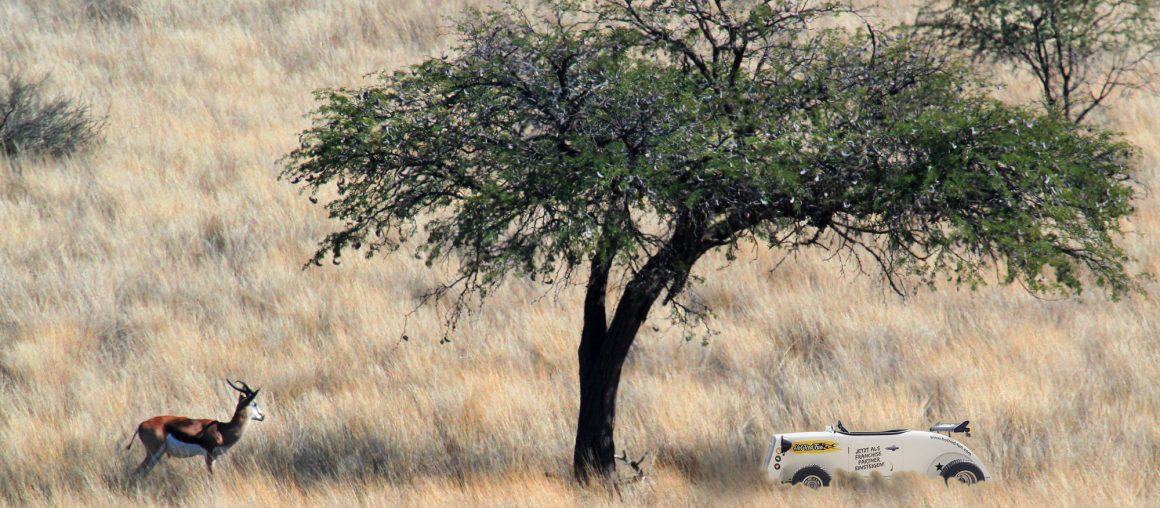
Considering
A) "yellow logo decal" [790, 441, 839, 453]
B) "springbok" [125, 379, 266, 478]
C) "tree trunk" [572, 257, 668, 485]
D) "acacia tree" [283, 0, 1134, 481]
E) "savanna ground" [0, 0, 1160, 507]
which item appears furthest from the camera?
"savanna ground" [0, 0, 1160, 507]

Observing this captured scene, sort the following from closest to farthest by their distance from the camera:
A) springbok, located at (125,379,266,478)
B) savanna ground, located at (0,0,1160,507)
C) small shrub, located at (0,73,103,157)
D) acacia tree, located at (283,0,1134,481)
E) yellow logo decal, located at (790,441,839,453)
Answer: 1. acacia tree, located at (283,0,1134,481)
2. springbok, located at (125,379,266,478)
3. yellow logo decal, located at (790,441,839,453)
4. savanna ground, located at (0,0,1160,507)
5. small shrub, located at (0,73,103,157)

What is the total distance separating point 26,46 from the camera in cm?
2408

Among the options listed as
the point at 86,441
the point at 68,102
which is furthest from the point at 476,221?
the point at 68,102

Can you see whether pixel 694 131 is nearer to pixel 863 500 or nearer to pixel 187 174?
pixel 863 500

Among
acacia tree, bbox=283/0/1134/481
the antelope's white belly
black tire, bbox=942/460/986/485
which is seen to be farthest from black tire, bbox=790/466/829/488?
the antelope's white belly

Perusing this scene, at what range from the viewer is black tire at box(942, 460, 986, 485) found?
896cm

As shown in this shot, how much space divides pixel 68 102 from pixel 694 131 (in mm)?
15477

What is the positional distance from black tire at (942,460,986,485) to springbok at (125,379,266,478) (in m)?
5.69

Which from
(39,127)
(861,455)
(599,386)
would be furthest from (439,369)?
(39,127)

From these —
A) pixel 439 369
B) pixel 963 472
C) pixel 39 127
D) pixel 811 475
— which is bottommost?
pixel 963 472

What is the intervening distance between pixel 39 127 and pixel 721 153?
15569 mm

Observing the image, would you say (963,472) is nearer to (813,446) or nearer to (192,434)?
(813,446)

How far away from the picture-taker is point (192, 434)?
8766 mm

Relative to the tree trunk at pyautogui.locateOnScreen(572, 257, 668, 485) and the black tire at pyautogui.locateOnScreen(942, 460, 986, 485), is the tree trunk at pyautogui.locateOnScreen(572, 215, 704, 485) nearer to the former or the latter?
the tree trunk at pyautogui.locateOnScreen(572, 257, 668, 485)
